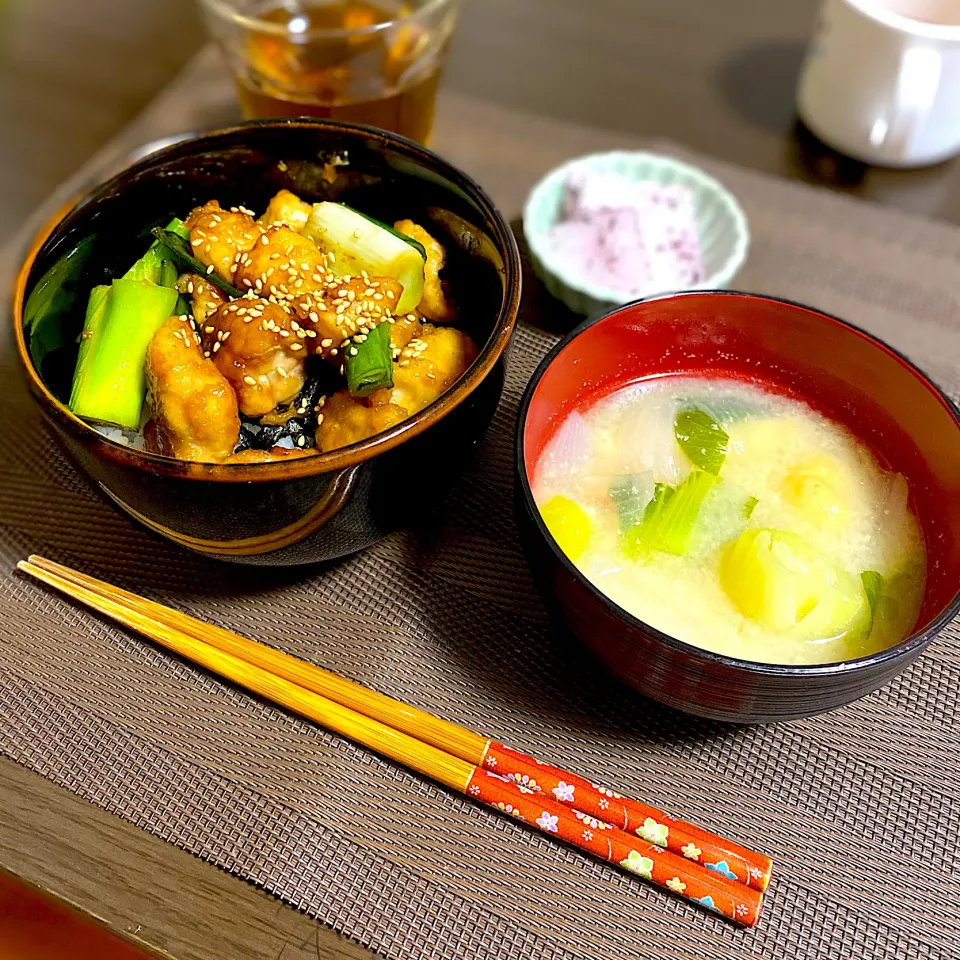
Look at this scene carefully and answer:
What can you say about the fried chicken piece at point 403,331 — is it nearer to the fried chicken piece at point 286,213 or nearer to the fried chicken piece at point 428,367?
the fried chicken piece at point 428,367

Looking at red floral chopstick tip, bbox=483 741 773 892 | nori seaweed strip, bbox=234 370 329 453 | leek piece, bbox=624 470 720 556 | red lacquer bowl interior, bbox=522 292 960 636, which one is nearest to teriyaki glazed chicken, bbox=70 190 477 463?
nori seaweed strip, bbox=234 370 329 453

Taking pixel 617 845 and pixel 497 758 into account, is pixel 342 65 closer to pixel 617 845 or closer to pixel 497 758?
pixel 497 758

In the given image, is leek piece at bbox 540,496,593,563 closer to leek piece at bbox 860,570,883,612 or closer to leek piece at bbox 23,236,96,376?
leek piece at bbox 860,570,883,612

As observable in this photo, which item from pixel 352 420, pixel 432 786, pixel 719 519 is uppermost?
pixel 352 420

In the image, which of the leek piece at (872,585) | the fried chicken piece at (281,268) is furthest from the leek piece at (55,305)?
the leek piece at (872,585)

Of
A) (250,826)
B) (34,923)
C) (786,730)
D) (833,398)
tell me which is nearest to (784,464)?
(833,398)

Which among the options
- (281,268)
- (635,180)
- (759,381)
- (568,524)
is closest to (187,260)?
(281,268)
